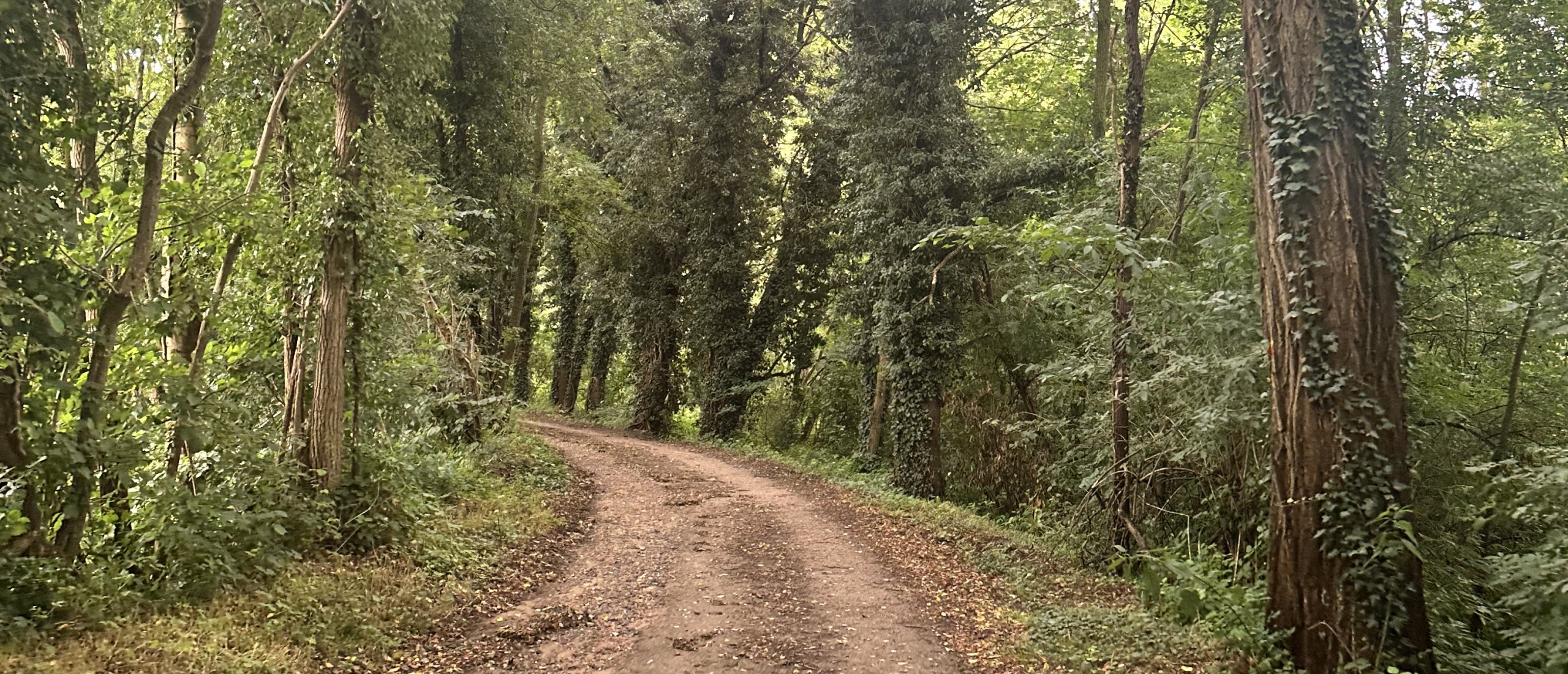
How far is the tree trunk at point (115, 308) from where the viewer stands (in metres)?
4.92

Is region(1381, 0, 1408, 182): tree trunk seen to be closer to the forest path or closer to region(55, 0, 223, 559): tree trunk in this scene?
the forest path

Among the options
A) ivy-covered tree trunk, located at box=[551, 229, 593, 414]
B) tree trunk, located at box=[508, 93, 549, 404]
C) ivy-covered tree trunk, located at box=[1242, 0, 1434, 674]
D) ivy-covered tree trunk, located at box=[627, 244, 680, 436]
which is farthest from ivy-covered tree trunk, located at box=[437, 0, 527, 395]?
ivy-covered tree trunk, located at box=[1242, 0, 1434, 674]

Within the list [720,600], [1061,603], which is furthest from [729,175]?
[1061,603]

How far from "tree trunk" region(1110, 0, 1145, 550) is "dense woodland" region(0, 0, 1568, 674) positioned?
0.04m

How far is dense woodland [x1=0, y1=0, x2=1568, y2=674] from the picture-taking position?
15.4 ft

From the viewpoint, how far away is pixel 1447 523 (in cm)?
659

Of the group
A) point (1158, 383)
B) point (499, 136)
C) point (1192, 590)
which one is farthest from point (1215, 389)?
point (499, 136)

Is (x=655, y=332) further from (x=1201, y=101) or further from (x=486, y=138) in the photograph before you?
(x=1201, y=101)

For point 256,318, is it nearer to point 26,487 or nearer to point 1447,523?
point 26,487

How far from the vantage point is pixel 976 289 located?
14.3 meters

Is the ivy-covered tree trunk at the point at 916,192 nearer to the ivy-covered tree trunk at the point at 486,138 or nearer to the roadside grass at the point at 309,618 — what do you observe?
the ivy-covered tree trunk at the point at 486,138

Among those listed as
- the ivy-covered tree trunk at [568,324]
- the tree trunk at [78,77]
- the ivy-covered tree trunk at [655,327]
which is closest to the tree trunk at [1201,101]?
the tree trunk at [78,77]

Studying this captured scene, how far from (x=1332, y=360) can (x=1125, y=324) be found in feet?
13.7

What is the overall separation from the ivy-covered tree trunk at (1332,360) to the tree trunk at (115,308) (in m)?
6.79
